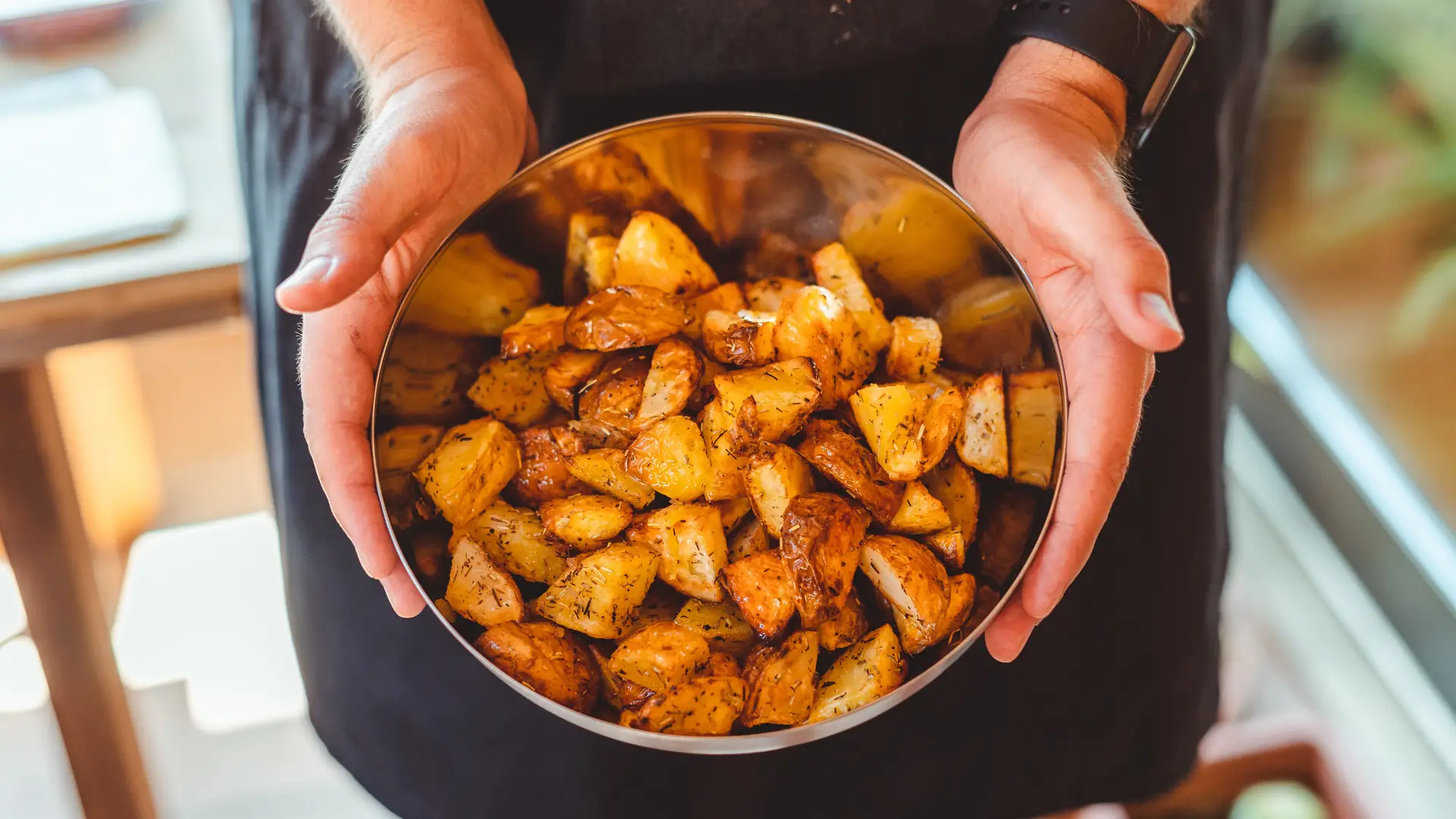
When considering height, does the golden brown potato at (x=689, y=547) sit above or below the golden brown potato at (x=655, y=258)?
below

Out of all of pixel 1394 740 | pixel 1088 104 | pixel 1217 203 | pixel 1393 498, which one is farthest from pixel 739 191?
pixel 1394 740

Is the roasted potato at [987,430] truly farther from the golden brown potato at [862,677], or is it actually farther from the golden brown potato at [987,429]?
the golden brown potato at [862,677]

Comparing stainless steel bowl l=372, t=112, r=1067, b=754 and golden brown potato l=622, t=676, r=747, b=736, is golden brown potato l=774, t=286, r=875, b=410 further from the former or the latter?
golden brown potato l=622, t=676, r=747, b=736

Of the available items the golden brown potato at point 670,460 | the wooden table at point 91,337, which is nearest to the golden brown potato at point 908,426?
the golden brown potato at point 670,460

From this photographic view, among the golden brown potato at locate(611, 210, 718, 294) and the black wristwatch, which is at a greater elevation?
the black wristwatch

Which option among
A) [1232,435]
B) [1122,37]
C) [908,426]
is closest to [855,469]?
[908,426]

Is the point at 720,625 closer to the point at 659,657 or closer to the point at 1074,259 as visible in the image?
the point at 659,657

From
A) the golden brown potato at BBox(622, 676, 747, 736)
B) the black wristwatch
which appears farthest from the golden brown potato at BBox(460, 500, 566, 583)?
the black wristwatch
